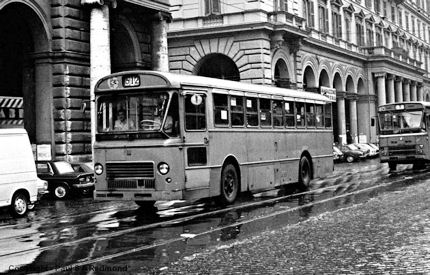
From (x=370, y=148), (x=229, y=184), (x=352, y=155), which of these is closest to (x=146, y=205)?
(x=229, y=184)

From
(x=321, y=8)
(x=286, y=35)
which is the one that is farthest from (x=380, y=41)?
(x=286, y=35)

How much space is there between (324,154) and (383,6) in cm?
4745

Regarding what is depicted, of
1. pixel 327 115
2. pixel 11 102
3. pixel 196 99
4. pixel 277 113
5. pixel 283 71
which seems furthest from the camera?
pixel 283 71

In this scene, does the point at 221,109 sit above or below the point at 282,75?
below

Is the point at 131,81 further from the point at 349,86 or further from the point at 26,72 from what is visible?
the point at 349,86

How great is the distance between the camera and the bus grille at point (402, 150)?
86.5ft

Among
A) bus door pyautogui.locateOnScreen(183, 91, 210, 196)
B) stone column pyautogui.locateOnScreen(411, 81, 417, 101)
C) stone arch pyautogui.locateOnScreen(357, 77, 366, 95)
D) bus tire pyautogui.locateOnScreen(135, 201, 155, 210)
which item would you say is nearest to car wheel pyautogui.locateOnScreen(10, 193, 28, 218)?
bus tire pyautogui.locateOnScreen(135, 201, 155, 210)

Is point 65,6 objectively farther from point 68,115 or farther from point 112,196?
point 112,196

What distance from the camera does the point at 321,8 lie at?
48.2m

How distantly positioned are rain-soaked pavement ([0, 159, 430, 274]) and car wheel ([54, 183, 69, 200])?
4.21m

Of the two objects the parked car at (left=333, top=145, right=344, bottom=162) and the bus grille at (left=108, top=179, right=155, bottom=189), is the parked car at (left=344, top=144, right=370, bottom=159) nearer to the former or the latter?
the parked car at (left=333, top=145, right=344, bottom=162)

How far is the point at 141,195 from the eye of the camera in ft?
43.3

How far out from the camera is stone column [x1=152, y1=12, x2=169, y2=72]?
3006cm

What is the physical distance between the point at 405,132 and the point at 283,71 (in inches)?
612
